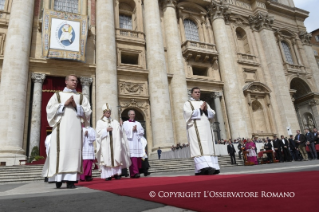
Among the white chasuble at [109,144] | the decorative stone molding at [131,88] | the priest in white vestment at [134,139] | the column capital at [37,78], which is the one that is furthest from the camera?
the decorative stone molding at [131,88]

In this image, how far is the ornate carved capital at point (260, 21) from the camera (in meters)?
24.1

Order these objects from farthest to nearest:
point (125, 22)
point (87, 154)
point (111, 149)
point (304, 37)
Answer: point (304, 37) → point (125, 22) → point (87, 154) → point (111, 149)

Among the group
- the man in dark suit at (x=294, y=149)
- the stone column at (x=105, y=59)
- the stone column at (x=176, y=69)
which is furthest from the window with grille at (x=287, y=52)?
the stone column at (x=105, y=59)

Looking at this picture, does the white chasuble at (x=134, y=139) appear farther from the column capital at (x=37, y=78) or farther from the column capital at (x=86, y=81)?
the column capital at (x=37, y=78)

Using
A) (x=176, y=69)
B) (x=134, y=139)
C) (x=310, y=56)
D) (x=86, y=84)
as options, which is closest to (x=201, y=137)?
(x=134, y=139)

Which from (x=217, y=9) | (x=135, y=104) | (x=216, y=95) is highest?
(x=217, y=9)

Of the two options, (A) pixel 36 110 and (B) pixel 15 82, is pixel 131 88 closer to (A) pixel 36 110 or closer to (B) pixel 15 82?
(A) pixel 36 110

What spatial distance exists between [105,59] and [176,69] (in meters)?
5.52

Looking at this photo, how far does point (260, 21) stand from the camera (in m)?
24.1

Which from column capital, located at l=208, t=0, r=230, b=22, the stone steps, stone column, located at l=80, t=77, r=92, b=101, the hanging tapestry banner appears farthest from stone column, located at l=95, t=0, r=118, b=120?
column capital, located at l=208, t=0, r=230, b=22

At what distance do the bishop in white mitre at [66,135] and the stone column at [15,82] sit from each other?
9591 millimetres

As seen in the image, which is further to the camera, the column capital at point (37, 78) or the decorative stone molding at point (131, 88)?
the decorative stone molding at point (131, 88)

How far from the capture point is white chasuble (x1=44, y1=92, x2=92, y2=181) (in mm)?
4207

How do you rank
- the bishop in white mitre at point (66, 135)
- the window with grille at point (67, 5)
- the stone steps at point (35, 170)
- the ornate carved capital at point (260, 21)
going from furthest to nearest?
the ornate carved capital at point (260, 21) → the window with grille at point (67, 5) → the stone steps at point (35, 170) → the bishop in white mitre at point (66, 135)
